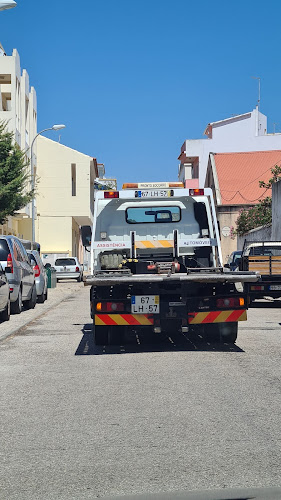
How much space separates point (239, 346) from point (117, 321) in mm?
2096

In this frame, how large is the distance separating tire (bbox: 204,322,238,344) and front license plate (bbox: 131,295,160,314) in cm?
134

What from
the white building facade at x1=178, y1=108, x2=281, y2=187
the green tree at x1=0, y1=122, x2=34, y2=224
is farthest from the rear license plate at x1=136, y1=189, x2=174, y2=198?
the white building facade at x1=178, y1=108, x2=281, y2=187

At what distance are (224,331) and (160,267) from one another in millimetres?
1528

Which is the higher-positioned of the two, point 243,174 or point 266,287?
point 243,174

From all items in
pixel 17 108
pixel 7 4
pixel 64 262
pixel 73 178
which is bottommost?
pixel 64 262

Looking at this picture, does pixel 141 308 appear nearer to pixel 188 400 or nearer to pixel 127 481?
pixel 188 400

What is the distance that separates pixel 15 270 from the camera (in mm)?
18562

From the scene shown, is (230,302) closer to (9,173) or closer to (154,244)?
(154,244)

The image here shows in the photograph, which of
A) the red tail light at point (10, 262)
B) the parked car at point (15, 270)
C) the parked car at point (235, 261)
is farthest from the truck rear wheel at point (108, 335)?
the parked car at point (235, 261)

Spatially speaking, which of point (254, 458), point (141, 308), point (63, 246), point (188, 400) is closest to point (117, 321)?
point (141, 308)

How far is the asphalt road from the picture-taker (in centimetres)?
487

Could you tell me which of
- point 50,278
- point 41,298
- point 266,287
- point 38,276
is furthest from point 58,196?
point 266,287

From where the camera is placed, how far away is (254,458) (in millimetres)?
5277

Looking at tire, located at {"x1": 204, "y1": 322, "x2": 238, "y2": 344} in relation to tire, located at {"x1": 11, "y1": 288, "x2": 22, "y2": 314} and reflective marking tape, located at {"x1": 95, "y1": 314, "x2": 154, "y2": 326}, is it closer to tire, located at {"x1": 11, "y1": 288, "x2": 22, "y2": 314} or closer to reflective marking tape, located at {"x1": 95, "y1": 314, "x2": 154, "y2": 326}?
reflective marking tape, located at {"x1": 95, "y1": 314, "x2": 154, "y2": 326}
